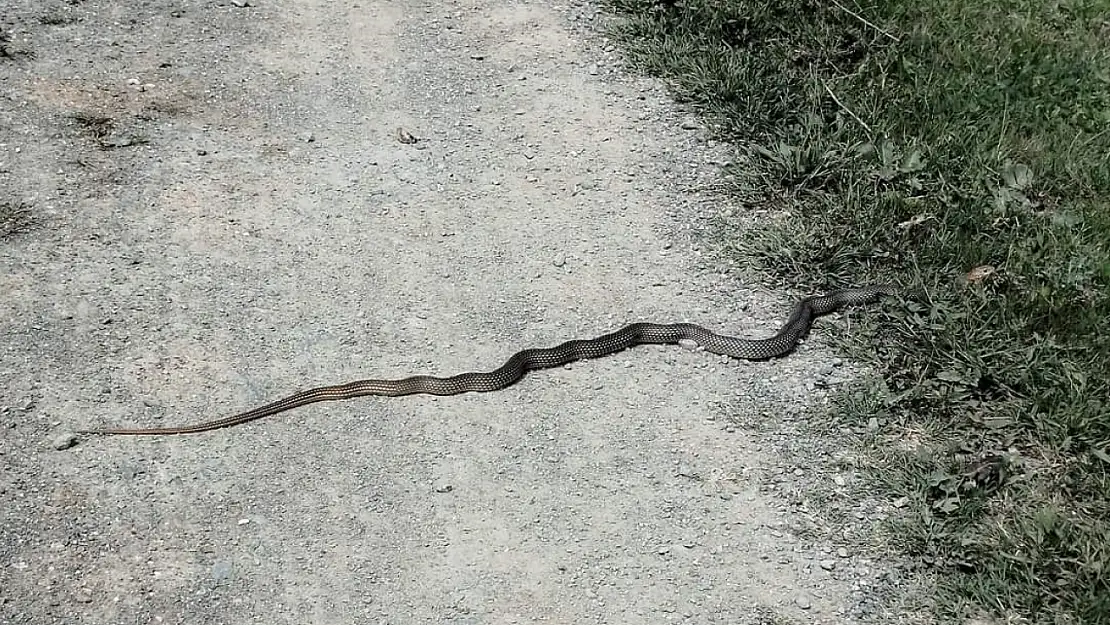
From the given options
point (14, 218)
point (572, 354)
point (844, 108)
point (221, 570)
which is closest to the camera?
point (221, 570)

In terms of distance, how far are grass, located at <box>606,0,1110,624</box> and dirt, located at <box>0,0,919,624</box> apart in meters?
0.38

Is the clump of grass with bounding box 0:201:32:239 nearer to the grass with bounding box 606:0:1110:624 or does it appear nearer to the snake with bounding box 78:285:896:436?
the snake with bounding box 78:285:896:436

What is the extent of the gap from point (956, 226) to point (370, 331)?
3.61 meters

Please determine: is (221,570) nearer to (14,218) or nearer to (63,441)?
(63,441)

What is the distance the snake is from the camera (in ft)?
19.9

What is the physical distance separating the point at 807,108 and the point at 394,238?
3.13 metres

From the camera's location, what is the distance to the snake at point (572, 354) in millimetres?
6066

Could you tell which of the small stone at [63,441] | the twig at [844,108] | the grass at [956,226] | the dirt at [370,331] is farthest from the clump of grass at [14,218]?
the twig at [844,108]

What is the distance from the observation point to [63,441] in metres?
5.72

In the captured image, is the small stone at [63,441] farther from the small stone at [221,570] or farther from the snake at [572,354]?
the small stone at [221,570]

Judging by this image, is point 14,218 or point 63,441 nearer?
point 63,441

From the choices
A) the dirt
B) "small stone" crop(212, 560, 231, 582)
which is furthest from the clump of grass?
"small stone" crop(212, 560, 231, 582)

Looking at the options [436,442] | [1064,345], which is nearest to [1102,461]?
[1064,345]

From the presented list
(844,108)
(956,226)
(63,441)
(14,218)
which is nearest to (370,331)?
(63,441)
